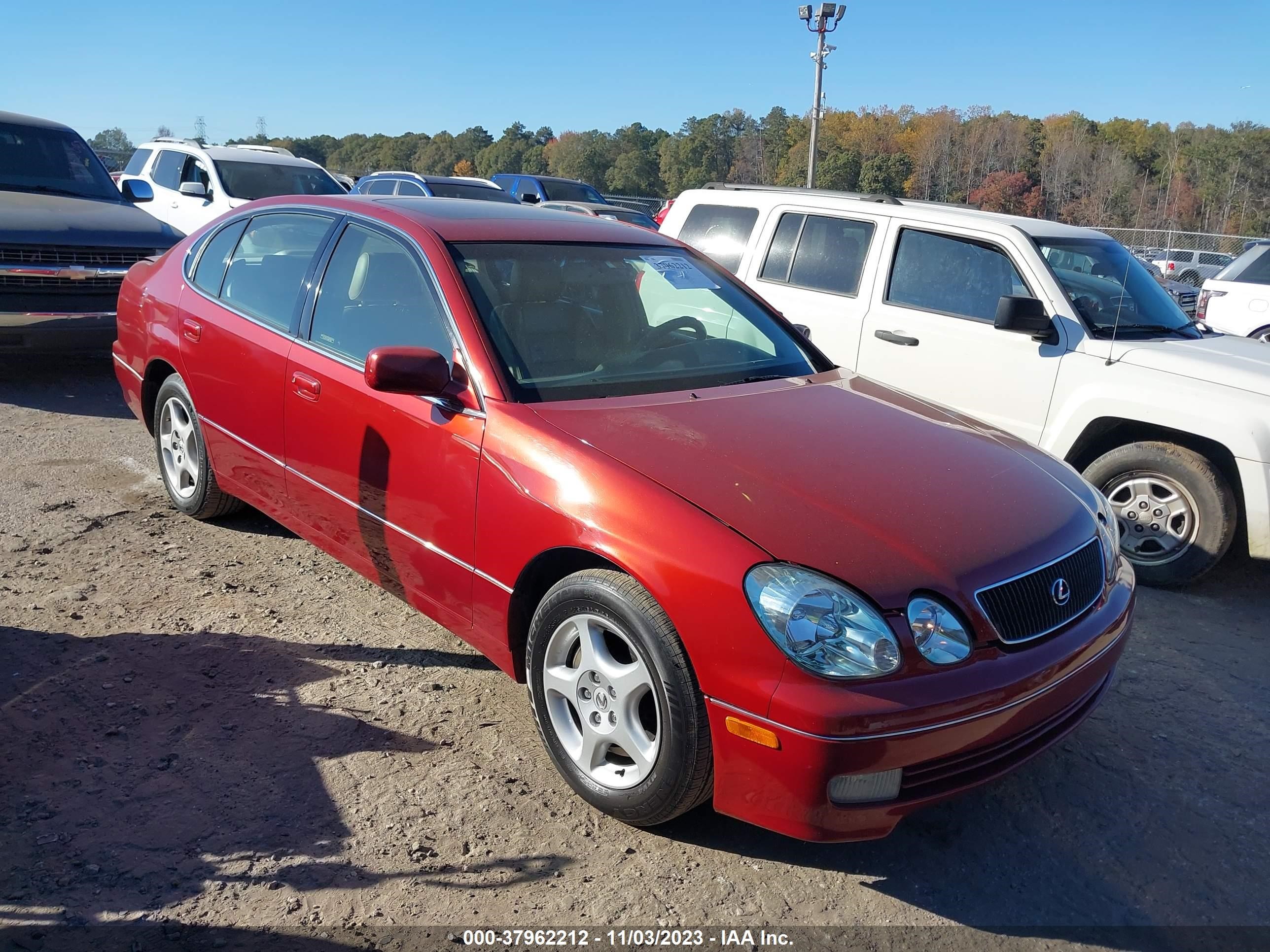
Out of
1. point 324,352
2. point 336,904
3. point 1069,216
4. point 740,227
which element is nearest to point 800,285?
point 740,227

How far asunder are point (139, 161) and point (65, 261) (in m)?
8.44

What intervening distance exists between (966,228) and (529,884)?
186 inches

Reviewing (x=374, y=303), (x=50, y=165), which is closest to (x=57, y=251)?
(x=50, y=165)

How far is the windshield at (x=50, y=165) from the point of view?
864 centimetres

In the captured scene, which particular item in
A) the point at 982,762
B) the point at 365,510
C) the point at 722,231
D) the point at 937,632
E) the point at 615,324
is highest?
the point at 722,231

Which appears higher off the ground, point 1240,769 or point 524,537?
point 524,537

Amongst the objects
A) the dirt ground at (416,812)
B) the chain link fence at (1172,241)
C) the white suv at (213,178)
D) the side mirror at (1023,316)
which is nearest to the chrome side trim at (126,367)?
the dirt ground at (416,812)

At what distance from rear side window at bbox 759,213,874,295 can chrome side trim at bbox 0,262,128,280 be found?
4544 millimetres

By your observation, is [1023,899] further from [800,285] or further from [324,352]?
[800,285]

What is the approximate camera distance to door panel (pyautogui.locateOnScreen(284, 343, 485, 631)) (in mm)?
3326

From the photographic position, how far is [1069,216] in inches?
1713

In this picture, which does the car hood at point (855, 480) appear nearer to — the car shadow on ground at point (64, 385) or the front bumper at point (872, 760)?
the front bumper at point (872, 760)

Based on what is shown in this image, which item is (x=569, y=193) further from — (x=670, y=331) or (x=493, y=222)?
(x=670, y=331)

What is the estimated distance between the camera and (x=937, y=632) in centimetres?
258
